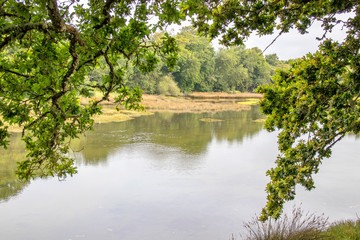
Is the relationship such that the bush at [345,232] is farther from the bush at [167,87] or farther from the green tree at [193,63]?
the green tree at [193,63]

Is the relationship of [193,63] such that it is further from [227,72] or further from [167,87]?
[227,72]

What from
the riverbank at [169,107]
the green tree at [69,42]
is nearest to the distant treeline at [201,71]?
the riverbank at [169,107]

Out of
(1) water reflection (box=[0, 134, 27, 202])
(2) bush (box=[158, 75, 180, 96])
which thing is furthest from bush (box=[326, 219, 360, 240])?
(2) bush (box=[158, 75, 180, 96])

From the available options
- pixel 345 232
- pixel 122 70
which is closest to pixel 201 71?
pixel 345 232

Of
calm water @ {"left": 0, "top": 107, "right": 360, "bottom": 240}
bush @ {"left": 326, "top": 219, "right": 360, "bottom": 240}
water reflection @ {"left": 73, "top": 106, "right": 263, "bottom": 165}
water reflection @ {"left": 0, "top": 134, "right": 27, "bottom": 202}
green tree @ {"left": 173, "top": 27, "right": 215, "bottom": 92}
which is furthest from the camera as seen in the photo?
green tree @ {"left": 173, "top": 27, "right": 215, "bottom": 92}

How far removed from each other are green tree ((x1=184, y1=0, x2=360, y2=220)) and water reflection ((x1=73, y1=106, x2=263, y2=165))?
27.2ft

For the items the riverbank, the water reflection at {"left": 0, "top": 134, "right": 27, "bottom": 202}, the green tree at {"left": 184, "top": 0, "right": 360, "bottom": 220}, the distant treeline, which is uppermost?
the distant treeline

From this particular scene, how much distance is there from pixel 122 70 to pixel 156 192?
608 centimetres

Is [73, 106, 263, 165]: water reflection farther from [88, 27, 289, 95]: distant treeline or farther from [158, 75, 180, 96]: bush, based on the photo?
[158, 75, 180, 96]: bush

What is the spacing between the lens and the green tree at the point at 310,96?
3.99 m

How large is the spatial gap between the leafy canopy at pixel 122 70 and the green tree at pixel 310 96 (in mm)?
13

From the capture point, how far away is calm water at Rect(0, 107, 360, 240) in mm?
7676

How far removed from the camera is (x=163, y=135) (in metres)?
18.6

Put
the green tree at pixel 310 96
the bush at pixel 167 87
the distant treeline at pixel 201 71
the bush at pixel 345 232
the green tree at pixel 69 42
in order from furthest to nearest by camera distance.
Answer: the distant treeline at pixel 201 71, the bush at pixel 167 87, the bush at pixel 345 232, the green tree at pixel 310 96, the green tree at pixel 69 42
